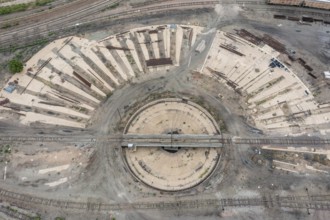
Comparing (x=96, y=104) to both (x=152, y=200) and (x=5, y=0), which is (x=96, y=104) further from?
(x=5, y=0)

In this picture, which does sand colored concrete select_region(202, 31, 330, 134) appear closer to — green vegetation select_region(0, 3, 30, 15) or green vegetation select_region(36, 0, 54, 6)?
green vegetation select_region(36, 0, 54, 6)

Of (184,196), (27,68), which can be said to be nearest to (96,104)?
(27,68)

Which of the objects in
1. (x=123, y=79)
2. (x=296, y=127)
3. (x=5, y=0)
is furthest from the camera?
(x=5, y=0)

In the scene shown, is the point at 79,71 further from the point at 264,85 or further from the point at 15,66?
the point at 264,85

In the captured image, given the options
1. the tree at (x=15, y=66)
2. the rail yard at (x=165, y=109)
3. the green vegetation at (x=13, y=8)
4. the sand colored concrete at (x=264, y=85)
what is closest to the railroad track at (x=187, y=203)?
the rail yard at (x=165, y=109)

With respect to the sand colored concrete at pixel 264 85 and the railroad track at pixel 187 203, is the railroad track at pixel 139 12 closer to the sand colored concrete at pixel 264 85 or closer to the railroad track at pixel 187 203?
the sand colored concrete at pixel 264 85

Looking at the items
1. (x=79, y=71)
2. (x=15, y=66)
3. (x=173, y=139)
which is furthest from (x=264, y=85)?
(x=15, y=66)

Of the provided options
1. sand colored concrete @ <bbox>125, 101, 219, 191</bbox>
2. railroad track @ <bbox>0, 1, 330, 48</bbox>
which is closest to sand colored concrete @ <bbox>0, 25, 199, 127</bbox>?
railroad track @ <bbox>0, 1, 330, 48</bbox>

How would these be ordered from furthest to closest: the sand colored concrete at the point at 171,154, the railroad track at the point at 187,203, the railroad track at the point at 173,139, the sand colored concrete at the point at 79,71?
1. the sand colored concrete at the point at 79,71
2. the railroad track at the point at 173,139
3. the sand colored concrete at the point at 171,154
4. the railroad track at the point at 187,203
